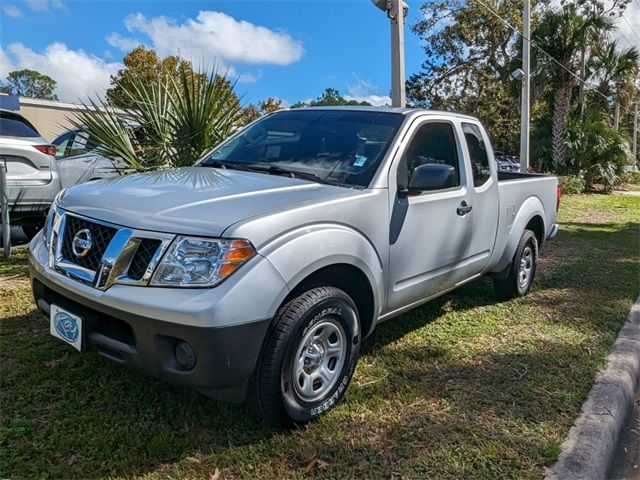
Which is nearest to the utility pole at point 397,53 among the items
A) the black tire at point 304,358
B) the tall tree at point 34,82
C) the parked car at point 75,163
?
the parked car at point 75,163

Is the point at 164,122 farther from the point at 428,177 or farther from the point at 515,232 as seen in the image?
the point at 515,232

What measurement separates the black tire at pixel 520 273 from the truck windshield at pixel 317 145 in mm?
2172

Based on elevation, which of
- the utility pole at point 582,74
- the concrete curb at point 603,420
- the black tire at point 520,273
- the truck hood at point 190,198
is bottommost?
the concrete curb at point 603,420

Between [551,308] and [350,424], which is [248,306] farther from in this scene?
[551,308]

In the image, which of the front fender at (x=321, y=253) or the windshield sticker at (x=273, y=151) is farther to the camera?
the windshield sticker at (x=273, y=151)

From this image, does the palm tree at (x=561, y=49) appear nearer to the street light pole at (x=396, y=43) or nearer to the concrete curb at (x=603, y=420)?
the street light pole at (x=396, y=43)

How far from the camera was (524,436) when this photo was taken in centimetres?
295

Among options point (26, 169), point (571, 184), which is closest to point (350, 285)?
point (26, 169)

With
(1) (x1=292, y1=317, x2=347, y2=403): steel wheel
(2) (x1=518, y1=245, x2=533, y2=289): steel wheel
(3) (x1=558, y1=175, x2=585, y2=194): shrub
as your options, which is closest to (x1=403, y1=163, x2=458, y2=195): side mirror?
(1) (x1=292, y1=317, x2=347, y2=403): steel wheel

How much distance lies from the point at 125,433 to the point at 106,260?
93 centimetres

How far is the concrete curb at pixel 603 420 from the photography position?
271cm

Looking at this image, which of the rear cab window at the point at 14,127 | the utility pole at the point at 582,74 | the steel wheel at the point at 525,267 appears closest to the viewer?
the steel wheel at the point at 525,267

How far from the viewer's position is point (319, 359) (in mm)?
2957

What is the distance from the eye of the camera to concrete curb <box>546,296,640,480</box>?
2707 mm
